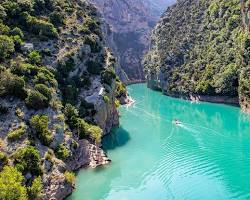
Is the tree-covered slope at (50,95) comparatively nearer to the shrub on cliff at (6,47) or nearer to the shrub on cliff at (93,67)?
the shrub on cliff at (93,67)

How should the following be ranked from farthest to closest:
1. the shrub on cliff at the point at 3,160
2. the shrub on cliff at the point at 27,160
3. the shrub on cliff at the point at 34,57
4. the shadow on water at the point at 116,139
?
the shadow on water at the point at 116,139, the shrub on cliff at the point at 34,57, the shrub on cliff at the point at 27,160, the shrub on cliff at the point at 3,160

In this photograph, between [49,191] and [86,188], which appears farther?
[86,188]

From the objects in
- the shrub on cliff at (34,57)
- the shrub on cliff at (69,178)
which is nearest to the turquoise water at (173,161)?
the shrub on cliff at (69,178)

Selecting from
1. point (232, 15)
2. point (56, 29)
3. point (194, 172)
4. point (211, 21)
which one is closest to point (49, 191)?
point (194, 172)

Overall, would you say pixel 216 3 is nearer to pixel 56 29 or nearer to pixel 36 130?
pixel 56 29

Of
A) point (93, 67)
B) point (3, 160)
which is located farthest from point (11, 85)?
point (93, 67)

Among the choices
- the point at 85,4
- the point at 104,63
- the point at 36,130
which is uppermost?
the point at 85,4

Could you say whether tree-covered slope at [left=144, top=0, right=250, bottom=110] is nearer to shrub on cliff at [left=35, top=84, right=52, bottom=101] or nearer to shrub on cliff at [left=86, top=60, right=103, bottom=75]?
shrub on cliff at [left=86, top=60, right=103, bottom=75]

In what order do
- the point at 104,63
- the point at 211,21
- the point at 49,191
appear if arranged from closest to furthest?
the point at 49,191 < the point at 104,63 < the point at 211,21

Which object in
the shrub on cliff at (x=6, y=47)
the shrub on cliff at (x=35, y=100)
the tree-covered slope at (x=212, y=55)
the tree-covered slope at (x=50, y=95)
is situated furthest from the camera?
the tree-covered slope at (x=212, y=55)
